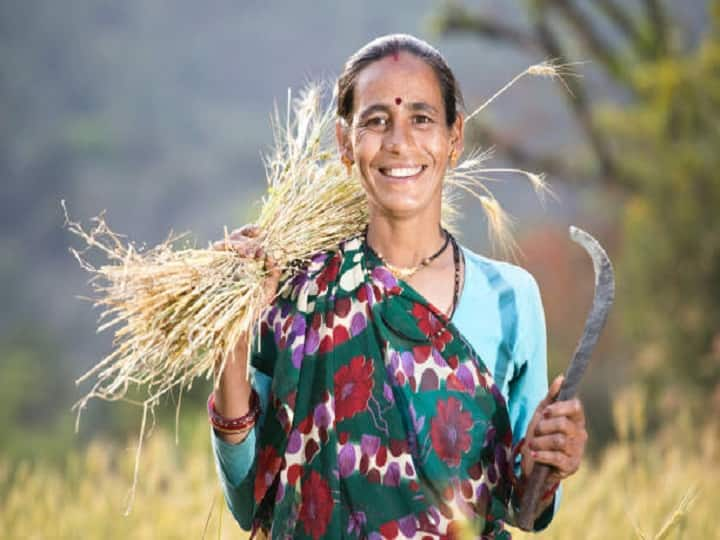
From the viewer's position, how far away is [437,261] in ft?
7.53

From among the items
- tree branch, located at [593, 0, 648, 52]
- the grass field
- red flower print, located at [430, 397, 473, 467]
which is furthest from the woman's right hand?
tree branch, located at [593, 0, 648, 52]

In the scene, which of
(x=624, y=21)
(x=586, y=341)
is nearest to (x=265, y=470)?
(x=586, y=341)

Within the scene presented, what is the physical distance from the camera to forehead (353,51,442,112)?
2.22 m

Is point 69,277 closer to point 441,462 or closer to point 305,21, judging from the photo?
point 305,21

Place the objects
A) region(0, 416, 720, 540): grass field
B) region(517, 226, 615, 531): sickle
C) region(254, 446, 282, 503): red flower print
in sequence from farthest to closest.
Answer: region(0, 416, 720, 540): grass field < region(254, 446, 282, 503): red flower print < region(517, 226, 615, 531): sickle

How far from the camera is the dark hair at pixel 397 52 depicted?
2.26m

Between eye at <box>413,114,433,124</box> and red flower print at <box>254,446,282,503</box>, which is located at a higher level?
eye at <box>413,114,433,124</box>

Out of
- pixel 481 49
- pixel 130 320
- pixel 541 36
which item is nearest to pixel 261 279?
pixel 130 320

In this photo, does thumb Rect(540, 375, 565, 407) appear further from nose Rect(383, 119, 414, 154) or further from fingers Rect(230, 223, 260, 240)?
fingers Rect(230, 223, 260, 240)

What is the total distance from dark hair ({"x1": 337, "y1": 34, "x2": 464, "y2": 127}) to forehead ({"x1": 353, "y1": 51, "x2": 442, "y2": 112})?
0.6 inches

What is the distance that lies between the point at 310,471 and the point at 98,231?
26.3 inches

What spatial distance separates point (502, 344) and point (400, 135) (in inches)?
18.4

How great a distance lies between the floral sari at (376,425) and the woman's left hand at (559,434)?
5.4 inches

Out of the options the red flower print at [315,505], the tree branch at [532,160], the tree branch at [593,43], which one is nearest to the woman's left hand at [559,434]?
the red flower print at [315,505]
